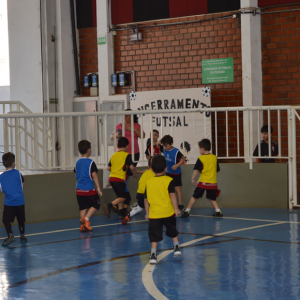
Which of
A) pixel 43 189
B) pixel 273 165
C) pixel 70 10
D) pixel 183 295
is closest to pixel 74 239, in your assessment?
pixel 43 189

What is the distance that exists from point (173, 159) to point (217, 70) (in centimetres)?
376

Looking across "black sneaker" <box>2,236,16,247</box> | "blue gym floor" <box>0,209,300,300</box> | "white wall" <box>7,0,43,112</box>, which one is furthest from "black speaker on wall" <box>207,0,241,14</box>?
"black sneaker" <box>2,236,16,247</box>

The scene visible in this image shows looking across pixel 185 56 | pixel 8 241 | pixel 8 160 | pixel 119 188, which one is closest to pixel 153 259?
pixel 8 241

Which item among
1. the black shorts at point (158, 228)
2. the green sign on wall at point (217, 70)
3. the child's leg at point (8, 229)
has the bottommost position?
the child's leg at point (8, 229)

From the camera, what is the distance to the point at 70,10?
13.4m

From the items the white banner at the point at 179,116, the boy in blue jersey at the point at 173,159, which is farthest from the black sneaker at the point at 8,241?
the white banner at the point at 179,116

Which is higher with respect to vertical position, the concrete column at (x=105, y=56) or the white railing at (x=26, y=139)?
the concrete column at (x=105, y=56)

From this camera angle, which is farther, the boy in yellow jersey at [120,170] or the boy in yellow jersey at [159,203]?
the boy in yellow jersey at [120,170]

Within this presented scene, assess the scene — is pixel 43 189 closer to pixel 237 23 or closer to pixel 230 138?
pixel 230 138

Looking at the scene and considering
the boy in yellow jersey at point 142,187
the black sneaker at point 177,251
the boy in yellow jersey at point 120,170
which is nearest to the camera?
the black sneaker at point 177,251

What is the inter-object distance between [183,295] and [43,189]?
513 cm

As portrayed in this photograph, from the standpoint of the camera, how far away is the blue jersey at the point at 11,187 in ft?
23.4

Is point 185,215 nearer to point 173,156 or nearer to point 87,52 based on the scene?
point 173,156

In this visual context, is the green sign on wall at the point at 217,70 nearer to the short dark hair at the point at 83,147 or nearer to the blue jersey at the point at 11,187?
the short dark hair at the point at 83,147
